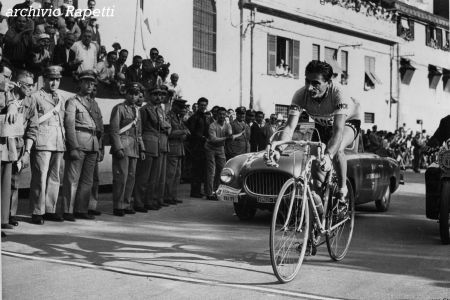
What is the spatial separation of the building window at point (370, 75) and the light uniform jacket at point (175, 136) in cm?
2163

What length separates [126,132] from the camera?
32.3 feet

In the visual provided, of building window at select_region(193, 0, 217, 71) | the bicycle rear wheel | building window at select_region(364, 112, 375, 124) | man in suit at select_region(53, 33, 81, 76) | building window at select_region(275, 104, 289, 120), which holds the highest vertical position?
building window at select_region(193, 0, 217, 71)

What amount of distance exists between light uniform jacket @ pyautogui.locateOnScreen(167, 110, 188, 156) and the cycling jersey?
17.8ft

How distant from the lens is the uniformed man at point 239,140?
536 inches

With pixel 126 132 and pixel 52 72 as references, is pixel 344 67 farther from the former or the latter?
pixel 52 72

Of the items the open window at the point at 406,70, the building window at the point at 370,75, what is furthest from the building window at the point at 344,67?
the open window at the point at 406,70

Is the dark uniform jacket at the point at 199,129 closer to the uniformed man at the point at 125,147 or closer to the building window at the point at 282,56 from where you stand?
the uniformed man at the point at 125,147

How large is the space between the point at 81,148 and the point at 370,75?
992 inches

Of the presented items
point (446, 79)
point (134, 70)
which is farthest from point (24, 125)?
point (446, 79)

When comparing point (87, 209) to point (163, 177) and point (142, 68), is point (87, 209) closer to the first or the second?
point (163, 177)

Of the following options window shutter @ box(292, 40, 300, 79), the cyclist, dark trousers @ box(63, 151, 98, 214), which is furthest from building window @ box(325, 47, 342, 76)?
the cyclist

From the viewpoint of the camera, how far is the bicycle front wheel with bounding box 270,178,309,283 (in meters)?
5.12

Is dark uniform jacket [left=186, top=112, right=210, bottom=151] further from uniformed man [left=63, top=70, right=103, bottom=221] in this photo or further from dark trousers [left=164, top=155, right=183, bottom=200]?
uniformed man [left=63, top=70, right=103, bottom=221]

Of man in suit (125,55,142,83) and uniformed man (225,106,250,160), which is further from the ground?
man in suit (125,55,142,83)
